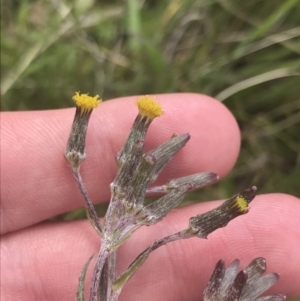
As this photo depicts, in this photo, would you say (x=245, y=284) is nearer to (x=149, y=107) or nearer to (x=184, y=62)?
(x=149, y=107)

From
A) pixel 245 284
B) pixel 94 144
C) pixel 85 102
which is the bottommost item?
pixel 245 284

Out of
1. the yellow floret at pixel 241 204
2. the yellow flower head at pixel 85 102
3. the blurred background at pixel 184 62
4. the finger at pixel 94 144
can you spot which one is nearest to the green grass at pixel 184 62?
the blurred background at pixel 184 62

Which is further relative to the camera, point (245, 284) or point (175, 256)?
point (175, 256)

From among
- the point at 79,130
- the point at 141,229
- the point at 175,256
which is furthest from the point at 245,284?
the point at 79,130

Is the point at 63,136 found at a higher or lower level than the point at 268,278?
higher

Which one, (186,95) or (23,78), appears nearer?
(186,95)

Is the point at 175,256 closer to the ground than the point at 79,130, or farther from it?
closer to the ground

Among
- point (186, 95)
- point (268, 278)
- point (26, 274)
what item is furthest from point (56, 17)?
point (268, 278)

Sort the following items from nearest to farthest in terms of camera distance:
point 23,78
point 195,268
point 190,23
Answer: point 195,268, point 23,78, point 190,23

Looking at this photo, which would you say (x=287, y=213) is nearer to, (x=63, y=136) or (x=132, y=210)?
(x=132, y=210)
